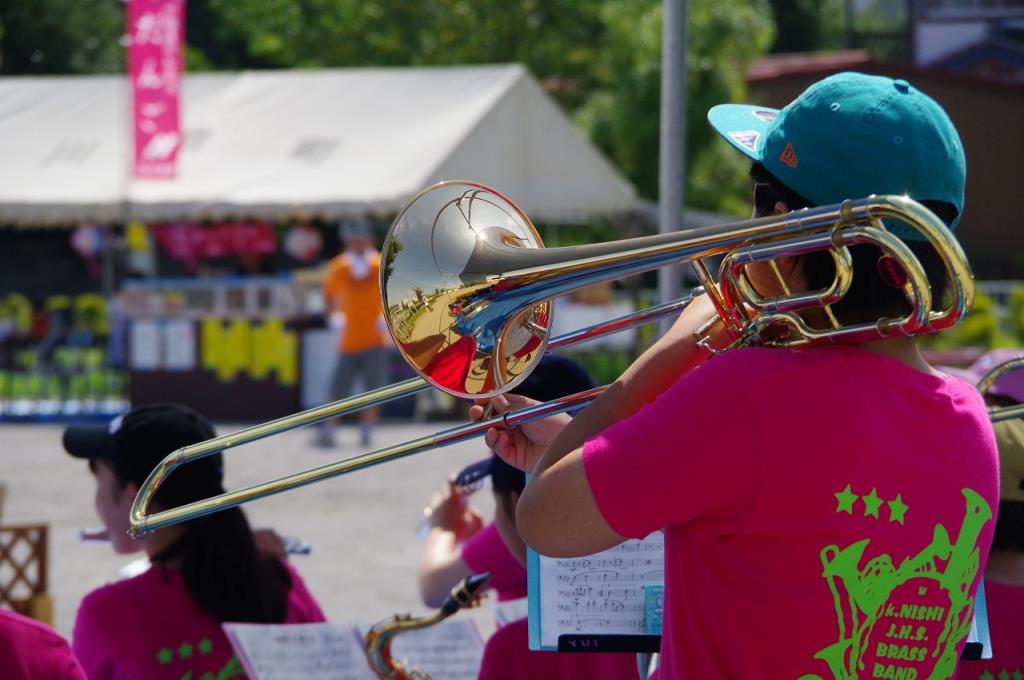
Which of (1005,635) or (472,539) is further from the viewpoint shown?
(472,539)

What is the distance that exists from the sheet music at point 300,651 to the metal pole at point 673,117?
3.23ft

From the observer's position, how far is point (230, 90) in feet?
46.1

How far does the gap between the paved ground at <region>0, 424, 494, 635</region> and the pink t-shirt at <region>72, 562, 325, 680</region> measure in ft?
7.63

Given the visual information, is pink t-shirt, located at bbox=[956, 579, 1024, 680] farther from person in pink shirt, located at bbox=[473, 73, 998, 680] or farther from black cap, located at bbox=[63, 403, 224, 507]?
black cap, located at bbox=[63, 403, 224, 507]

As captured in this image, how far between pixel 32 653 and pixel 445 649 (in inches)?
36.1

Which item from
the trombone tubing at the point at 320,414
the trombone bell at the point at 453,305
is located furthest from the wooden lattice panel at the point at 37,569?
the trombone bell at the point at 453,305

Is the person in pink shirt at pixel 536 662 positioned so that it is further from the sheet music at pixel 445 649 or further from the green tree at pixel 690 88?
the green tree at pixel 690 88

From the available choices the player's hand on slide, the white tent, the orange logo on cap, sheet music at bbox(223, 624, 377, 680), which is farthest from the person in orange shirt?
the orange logo on cap

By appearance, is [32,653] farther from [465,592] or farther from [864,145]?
[864,145]

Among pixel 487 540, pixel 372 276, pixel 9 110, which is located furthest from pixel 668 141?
pixel 9 110

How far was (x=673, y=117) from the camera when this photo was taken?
300cm

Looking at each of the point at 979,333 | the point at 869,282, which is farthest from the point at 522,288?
the point at 979,333

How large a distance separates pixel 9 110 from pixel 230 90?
2.28 m

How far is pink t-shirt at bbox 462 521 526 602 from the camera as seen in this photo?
8.93ft
